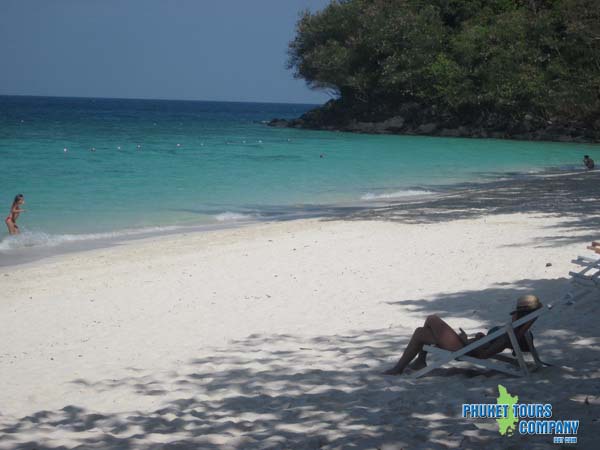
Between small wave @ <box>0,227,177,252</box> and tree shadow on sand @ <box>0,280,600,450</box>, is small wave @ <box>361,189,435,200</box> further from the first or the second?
tree shadow on sand @ <box>0,280,600,450</box>

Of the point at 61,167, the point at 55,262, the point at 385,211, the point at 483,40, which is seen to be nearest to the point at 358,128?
the point at 483,40

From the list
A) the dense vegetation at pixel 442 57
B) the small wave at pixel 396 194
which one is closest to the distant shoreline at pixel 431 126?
the dense vegetation at pixel 442 57

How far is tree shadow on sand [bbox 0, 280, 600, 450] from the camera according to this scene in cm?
485

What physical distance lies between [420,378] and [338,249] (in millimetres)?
6450

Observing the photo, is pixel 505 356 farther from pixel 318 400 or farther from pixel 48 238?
pixel 48 238

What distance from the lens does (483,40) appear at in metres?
56.6

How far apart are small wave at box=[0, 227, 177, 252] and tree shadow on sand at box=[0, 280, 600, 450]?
916 cm

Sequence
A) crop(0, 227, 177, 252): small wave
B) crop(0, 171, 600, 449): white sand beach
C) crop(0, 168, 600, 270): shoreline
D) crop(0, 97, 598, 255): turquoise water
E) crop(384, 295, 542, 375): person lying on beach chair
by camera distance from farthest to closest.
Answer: crop(0, 97, 598, 255): turquoise water < crop(0, 227, 177, 252): small wave < crop(0, 168, 600, 270): shoreline < crop(384, 295, 542, 375): person lying on beach chair < crop(0, 171, 600, 449): white sand beach

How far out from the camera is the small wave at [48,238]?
14.9 metres

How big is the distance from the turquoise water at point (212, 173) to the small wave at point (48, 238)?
0.06 metres

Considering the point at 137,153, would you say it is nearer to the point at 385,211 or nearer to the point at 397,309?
the point at 385,211

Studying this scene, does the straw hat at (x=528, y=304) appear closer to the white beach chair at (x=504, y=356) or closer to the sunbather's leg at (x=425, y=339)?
the white beach chair at (x=504, y=356)

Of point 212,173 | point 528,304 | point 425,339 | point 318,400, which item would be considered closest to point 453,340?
point 425,339

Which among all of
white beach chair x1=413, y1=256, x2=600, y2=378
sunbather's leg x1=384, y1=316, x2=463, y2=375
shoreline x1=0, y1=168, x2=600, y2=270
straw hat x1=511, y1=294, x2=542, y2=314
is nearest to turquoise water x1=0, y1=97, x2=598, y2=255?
shoreline x1=0, y1=168, x2=600, y2=270
